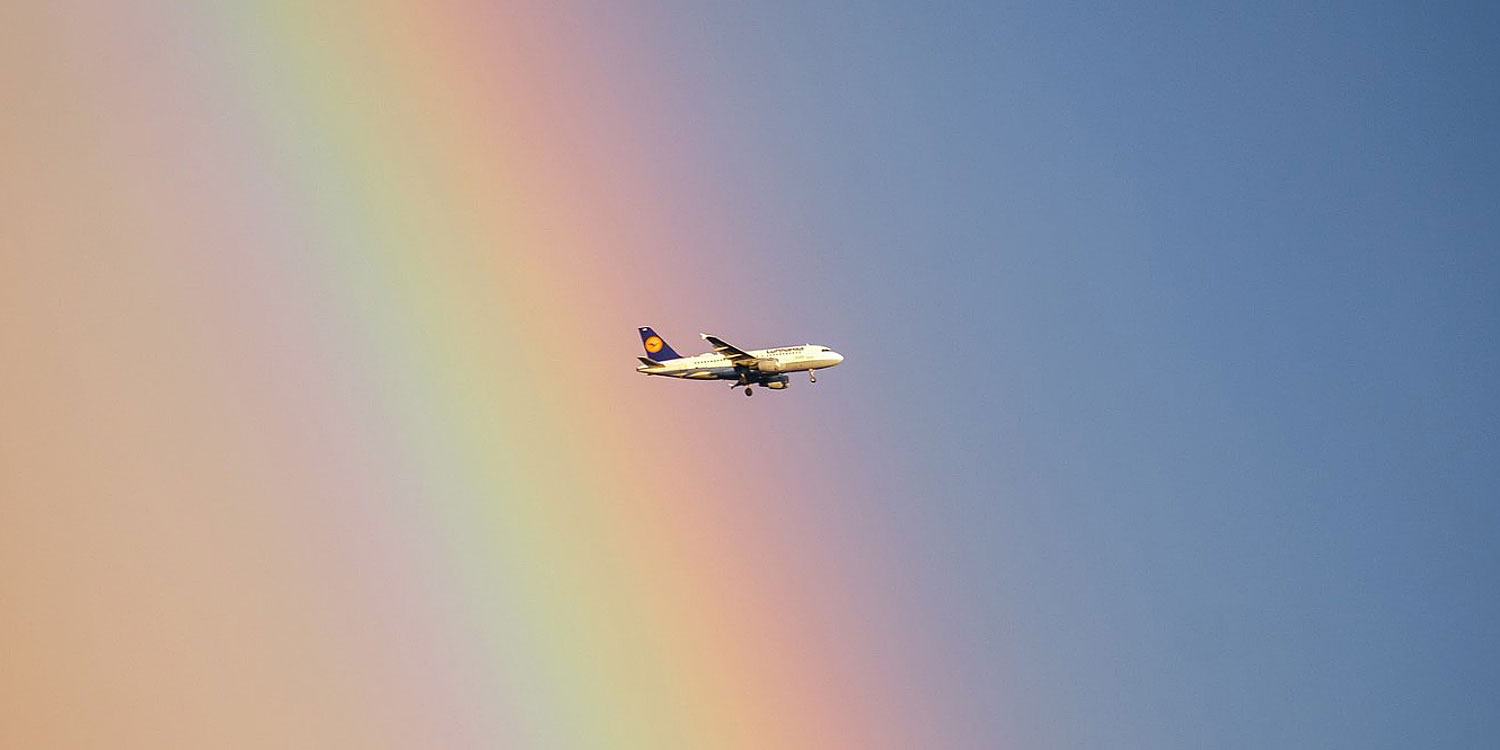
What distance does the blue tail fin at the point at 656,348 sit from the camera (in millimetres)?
164125

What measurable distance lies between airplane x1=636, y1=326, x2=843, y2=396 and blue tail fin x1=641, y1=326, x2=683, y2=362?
141 inches

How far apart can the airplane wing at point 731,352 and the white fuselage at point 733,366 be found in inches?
31.6

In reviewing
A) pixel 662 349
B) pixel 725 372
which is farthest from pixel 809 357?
pixel 662 349

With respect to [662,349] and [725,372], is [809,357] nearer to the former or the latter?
[725,372]

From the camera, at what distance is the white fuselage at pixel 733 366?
152500 mm

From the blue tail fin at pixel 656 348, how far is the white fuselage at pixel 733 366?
4.78 meters

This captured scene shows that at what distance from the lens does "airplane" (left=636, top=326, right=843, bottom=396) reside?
15125 centimetres

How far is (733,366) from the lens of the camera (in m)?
153

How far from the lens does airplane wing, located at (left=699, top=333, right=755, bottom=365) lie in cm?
14638

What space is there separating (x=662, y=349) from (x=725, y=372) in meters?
13.4

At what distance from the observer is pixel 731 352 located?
149375 millimetres

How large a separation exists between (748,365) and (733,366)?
185cm

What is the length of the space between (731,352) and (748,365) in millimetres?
3117

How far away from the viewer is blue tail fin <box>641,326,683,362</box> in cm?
16412
